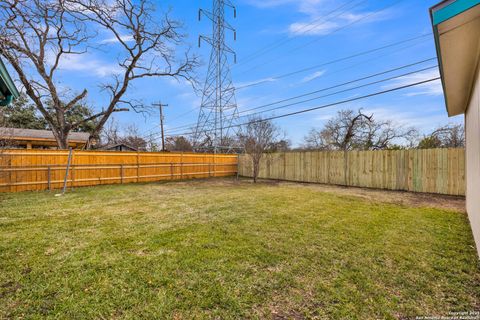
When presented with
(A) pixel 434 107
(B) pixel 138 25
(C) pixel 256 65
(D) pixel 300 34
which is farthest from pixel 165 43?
(A) pixel 434 107

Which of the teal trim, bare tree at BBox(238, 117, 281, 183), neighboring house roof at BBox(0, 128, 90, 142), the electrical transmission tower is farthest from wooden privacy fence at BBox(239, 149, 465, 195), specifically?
neighboring house roof at BBox(0, 128, 90, 142)

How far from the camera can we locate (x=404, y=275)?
2.12 meters

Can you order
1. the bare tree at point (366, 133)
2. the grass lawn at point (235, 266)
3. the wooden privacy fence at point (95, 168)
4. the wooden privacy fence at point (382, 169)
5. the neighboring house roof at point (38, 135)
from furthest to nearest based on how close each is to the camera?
1. the bare tree at point (366, 133)
2. the neighboring house roof at point (38, 135)
3. the wooden privacy fence at point (95, 168)
4. the wooden privacy fence at point (382, 169)
5. the grass lawn at point (235, 266)

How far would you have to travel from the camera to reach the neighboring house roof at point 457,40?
161 cm

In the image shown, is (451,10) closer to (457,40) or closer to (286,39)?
(457,40)

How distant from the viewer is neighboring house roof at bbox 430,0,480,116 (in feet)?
5.27

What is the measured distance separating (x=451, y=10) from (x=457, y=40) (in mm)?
631

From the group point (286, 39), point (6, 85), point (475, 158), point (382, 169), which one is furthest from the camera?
point (286, 39)

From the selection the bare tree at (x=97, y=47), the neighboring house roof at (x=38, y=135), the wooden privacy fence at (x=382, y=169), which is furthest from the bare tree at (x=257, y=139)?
the neighboring house roof at (x=38, y=135)

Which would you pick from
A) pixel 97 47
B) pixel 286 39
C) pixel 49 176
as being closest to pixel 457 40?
pixel 49 176

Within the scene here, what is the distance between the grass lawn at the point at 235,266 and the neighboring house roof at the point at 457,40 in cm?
215

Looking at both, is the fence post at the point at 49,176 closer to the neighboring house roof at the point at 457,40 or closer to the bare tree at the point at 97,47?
the bare tree at the point at 97,47

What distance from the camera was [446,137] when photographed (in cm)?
1272

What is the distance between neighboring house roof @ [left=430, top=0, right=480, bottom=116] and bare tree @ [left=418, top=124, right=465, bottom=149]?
37.0ft
